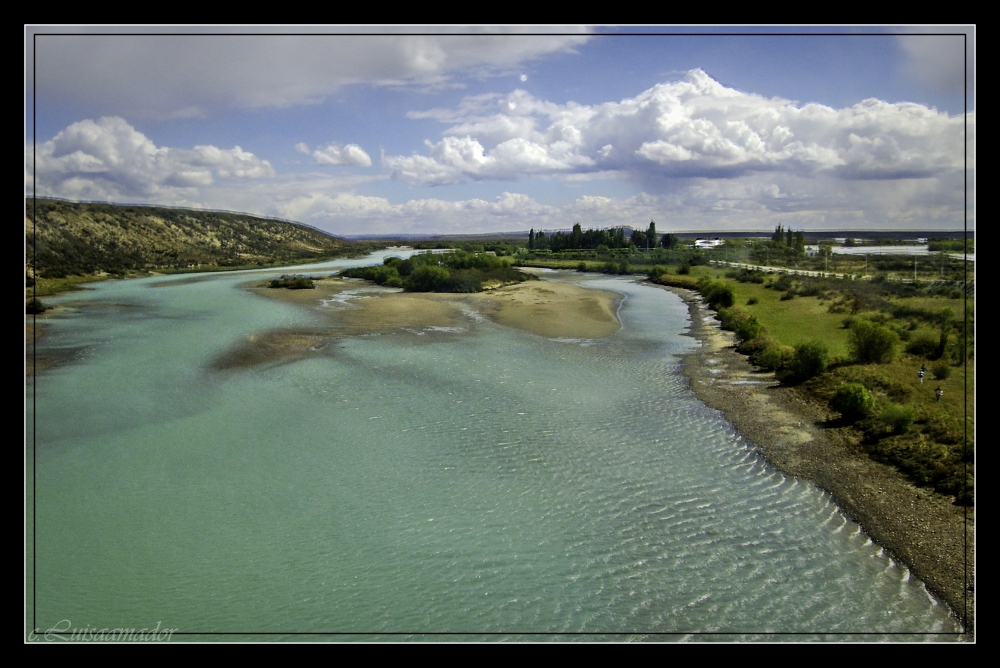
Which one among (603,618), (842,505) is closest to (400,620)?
(603,618)

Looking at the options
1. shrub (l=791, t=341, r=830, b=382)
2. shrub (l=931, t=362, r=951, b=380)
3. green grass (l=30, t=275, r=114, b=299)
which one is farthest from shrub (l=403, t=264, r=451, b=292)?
shrub (l=931, t=362, r=951, b=380)

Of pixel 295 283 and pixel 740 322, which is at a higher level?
pixel 295 283

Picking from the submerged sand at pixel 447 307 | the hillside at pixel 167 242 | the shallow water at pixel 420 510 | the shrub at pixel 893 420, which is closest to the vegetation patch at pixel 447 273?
the submerged sand at pixel 447 307

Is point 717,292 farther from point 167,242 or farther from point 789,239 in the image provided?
point 167,242

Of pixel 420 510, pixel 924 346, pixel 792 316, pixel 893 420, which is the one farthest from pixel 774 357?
pixel 420 510

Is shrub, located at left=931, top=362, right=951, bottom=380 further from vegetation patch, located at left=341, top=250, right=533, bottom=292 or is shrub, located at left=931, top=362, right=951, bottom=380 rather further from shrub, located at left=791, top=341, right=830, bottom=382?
vegetation patch, located at left=341, top=250, right=533, bottom=292
